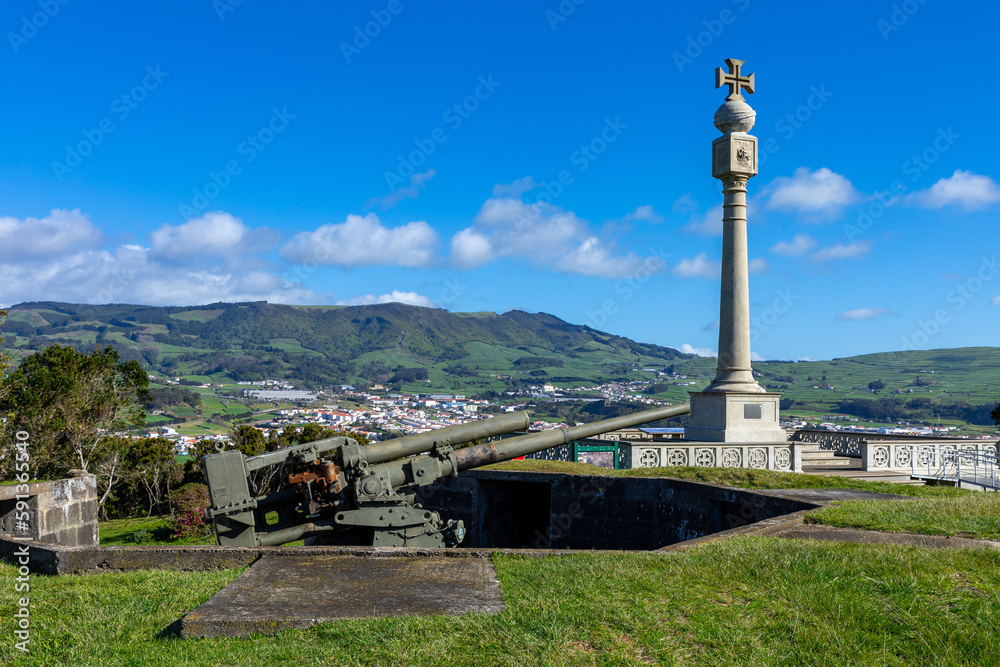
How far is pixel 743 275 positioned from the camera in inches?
722

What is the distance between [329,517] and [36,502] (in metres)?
3.63

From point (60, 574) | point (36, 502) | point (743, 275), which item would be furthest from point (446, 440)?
point (743, 275)

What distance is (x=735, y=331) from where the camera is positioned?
18406 mm

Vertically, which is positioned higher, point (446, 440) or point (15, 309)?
point (15, 309)

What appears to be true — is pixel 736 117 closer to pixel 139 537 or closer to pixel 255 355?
pixel 139 537

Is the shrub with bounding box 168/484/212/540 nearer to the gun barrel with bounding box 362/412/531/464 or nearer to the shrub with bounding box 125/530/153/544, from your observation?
the shrub with bounding box 125/530/153/544

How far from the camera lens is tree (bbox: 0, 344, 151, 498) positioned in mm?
17953

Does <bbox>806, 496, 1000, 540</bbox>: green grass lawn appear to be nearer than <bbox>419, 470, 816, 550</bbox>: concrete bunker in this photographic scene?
Yes

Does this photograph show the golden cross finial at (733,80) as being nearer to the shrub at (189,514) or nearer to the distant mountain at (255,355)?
the shrub at (189,514)

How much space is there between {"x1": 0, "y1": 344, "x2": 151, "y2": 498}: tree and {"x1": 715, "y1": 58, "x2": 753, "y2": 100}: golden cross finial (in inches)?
676

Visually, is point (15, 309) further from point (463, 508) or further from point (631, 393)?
point (463, 508)

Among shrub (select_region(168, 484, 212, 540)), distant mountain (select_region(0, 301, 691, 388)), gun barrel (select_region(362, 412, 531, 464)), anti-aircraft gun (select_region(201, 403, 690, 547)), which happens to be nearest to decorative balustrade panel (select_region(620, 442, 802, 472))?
gun barrel (select_region(362, 412, 531, 464))

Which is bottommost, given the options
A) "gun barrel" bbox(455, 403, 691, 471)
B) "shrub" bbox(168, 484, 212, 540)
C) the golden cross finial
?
"shrub" bbox(168, 484, 212, 540)

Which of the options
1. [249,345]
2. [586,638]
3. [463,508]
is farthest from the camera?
[249,345]
